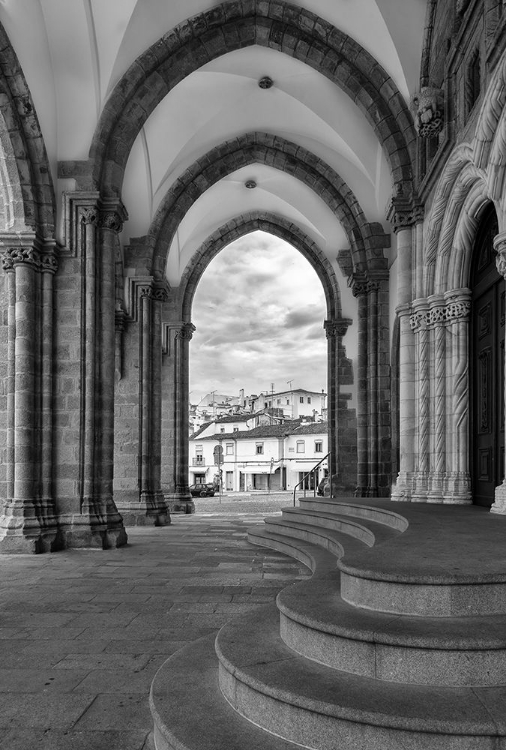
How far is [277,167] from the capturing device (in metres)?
16.7

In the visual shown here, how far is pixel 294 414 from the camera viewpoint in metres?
77.3

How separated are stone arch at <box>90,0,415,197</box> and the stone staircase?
8.32 meters

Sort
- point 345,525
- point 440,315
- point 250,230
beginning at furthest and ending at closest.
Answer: point 250,230
point 440,315
point 345,525

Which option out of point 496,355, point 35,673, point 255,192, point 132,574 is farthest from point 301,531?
point 255,192

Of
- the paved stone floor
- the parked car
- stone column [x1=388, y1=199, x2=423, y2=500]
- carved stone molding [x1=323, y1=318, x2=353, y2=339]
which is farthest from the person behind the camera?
the parked car

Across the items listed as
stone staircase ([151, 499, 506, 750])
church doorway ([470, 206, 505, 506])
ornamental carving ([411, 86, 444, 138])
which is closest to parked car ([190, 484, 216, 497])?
church doorway ([470, 206, 505, 506])

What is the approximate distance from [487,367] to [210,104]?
29.7ft

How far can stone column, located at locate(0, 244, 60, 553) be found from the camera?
9305 mm

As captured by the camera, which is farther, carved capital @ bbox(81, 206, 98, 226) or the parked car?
the parked car

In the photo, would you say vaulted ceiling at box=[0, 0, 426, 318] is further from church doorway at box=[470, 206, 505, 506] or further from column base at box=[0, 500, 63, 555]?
column base at box=[0, 500, 63, 555]

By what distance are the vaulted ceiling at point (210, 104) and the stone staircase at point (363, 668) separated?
8.53 m

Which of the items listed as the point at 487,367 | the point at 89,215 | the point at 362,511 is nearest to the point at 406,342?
the point at 487,367

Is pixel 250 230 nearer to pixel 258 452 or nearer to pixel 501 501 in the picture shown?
pixel 501 501

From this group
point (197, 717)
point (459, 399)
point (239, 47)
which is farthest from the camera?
point (239, 47)
